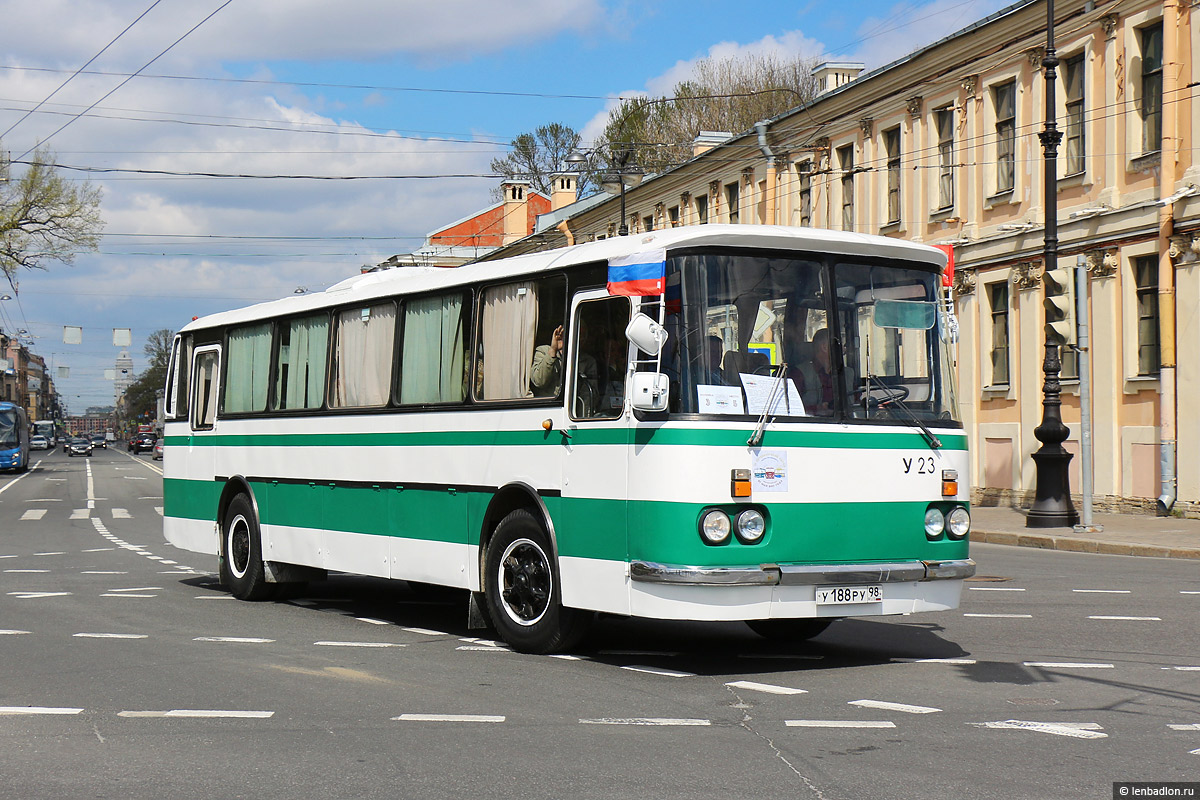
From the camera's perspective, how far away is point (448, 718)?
25.8ft

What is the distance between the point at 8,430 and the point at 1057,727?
7147 centimetres

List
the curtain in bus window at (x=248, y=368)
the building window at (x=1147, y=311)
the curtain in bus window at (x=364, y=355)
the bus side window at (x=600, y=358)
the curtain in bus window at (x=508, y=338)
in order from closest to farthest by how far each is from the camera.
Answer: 1. the bus side window at (x=600, y=358)
2. the curtain in bus window at (x=508, y=338)
3. the curtain in bus window at (x=364, y=355)
4. the curtain in bus window at (x=248, y=368)
5. the building window at (x=1147, y=311)

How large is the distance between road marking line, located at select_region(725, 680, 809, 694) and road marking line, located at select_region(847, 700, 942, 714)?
51cm

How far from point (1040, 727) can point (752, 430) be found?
2.61 meters

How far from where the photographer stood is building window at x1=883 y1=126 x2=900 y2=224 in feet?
122

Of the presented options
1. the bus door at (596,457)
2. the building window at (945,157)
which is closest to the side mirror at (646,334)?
the bus door at (596,457)

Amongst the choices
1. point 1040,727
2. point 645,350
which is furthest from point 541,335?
point 1040,727

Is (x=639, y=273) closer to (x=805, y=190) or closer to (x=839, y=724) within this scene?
(x=839, y=724)

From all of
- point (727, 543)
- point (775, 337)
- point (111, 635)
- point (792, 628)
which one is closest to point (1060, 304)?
point (792, 628)

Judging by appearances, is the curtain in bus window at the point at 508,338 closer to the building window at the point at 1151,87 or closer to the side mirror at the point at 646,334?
the side mirror at the point at 646,334

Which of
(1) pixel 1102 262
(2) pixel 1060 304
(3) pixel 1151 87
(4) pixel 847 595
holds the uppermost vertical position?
(3) pixel 1151 87

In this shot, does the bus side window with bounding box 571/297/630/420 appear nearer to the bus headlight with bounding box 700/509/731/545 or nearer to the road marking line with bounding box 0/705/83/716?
the bus headlight with bounding box 700/509/731/545

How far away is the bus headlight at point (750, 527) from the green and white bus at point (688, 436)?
1 centimetres

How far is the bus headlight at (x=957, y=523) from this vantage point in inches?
396
